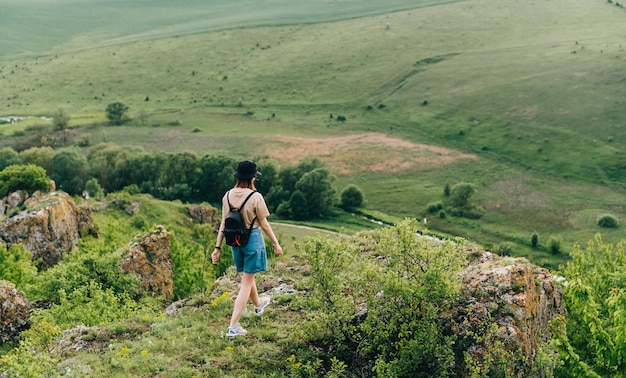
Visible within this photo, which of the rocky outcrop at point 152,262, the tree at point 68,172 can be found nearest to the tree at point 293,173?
the tree at point 68,172

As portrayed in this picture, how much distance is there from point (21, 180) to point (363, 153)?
91421mm

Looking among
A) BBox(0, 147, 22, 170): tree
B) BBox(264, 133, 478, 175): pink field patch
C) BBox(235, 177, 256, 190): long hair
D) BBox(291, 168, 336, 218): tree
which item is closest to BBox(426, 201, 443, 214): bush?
BBox(291, 168, 336, 218): tree

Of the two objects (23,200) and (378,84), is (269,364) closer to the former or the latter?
(23,200)

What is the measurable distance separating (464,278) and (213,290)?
997 cm

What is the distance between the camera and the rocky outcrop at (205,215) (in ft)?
274

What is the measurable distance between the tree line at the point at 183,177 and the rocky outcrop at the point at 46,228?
61451mm

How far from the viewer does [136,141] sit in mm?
154500

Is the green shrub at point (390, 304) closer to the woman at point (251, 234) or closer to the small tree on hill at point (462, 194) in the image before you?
the woman at point (251, 234)

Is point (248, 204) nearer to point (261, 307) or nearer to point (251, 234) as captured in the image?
point (251, 234)

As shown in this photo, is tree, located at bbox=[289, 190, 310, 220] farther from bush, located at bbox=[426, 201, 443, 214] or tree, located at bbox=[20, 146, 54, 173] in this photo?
tree, located at bbox=[20, 146, 54, 173]

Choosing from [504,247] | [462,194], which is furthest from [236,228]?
[462,194]

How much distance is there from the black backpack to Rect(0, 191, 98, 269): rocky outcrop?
35.3m

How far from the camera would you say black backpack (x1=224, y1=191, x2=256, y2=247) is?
15609 millimetres

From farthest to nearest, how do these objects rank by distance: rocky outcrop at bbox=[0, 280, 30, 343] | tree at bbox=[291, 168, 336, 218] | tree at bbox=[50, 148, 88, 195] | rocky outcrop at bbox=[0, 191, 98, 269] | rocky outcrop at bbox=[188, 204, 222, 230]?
tree at bbox=[50, 148, 88, 195] → tree at bbox=[291, 168, 336, 218] → rocky outcrop at bbox=[188, 204, 222, 230] → rocky outcrop at bbox=[0, 191, 98, 269] → rocky outcrop at bbox=[0, 280, 30, 343]
